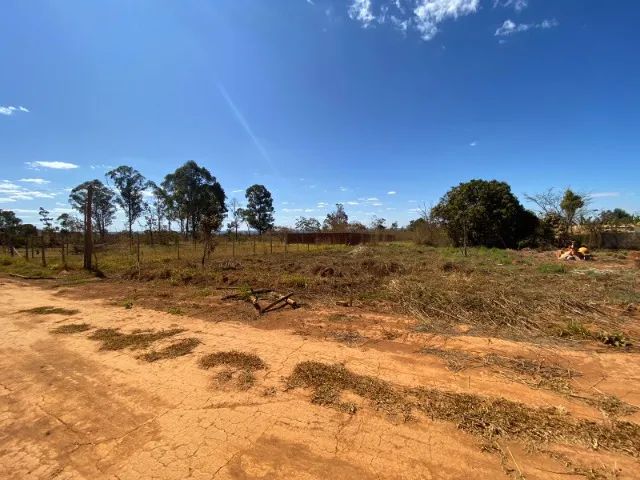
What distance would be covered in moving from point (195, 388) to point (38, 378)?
6.93 feet

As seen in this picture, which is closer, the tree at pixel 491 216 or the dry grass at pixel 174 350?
the dry grass at pixel 174 350

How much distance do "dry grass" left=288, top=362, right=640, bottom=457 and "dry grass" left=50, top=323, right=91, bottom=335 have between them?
14.6 ft

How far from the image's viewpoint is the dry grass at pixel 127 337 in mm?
4945

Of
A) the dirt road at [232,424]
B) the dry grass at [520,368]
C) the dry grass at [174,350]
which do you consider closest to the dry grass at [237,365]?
the dirt road at [232,424]

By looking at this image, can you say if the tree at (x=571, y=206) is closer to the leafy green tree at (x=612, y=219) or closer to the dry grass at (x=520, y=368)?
the leafy green tree at (x=612, y=219)

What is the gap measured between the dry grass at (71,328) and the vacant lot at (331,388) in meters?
0.04

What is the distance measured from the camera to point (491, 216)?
71.4ft

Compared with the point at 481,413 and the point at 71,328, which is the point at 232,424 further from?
the point at 71,328

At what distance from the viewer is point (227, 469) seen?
2424mm

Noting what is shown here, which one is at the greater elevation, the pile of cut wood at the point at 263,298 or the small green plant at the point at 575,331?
the pile of cut wood at the point at 263,298

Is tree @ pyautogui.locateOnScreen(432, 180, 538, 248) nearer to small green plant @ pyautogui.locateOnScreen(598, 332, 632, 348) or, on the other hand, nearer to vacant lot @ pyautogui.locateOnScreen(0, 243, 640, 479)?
vacant lot @ pyautogui.locateOnScreen(0, 243, 640, 479)

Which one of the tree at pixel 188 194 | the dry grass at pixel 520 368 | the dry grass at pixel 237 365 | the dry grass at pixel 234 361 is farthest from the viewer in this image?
the tree at pixel 188 194

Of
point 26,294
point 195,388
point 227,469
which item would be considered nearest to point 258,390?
point 195,388

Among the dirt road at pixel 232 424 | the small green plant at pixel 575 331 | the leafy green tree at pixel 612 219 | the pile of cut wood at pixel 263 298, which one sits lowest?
the dirt road at pixel 232 424
